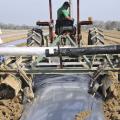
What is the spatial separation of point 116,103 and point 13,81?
2.00 metres

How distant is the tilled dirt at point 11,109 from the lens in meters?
7.18

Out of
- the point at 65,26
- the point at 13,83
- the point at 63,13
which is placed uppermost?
the point at 63,13

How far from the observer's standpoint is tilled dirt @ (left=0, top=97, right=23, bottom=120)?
7.18 meters

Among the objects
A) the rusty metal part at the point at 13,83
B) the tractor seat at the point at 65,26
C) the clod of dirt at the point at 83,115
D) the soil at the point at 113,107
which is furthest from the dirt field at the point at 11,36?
the clod of dirt at the point at 83,115

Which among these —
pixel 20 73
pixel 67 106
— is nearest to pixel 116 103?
pixel 67 106

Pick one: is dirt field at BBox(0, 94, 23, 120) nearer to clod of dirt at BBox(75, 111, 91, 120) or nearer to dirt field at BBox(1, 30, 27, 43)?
clod of dirt at BBox(75, 111, 91, 120)

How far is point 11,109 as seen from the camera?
7.60 m

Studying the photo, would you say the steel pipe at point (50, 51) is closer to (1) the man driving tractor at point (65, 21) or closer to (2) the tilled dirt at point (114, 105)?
(2) the tilled dirt at point (114, 105)

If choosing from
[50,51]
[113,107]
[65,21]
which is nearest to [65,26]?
Answer: [65,21]

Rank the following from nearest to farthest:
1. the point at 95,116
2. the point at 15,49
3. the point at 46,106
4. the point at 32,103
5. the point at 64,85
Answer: the point at 15,49, the point at 95,116, the point at 46,106, the point at 32,103, the point at 64,85

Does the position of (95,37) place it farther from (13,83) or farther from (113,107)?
(113,107)

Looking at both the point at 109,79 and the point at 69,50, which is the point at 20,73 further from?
the point at 69,50

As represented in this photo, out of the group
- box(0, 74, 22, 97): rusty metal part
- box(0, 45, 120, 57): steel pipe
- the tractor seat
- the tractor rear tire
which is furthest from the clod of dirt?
the tractor rear tire

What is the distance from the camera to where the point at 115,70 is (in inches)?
327
